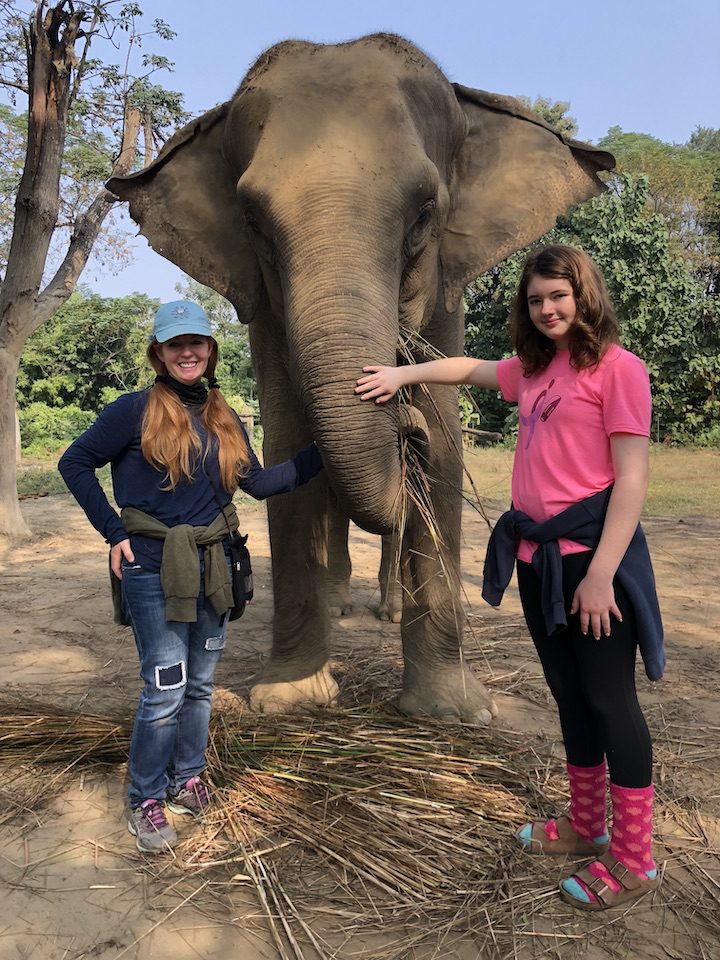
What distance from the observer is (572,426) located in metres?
2.21

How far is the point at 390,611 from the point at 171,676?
292 cm

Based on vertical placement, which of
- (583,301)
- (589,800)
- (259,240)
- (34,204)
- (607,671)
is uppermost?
(34,204)

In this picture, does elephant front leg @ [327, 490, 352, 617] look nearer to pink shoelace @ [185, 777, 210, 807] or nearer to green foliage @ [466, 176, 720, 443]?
pink shoelace @ [185, 777, 210, 807]

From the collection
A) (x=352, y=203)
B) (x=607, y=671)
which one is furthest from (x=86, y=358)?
(x=607, y=671)

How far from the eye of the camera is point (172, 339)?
8.52ft

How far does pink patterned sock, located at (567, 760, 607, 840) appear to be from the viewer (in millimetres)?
2475

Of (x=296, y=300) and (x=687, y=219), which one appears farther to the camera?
(x=687, y=219)

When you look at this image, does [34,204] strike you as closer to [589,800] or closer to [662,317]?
[589,800]

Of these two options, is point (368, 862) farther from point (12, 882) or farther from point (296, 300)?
point (296, 300)

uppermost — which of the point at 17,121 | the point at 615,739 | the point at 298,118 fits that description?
the point at 17,121

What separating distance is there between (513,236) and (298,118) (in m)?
1.19

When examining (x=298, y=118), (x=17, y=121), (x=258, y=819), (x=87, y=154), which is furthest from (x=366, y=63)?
(x=17, y=121)

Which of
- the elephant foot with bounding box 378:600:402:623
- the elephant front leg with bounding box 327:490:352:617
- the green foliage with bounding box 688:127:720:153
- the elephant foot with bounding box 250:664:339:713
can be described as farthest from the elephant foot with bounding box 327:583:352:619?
the green foliage with bounding box 688:127:720:153

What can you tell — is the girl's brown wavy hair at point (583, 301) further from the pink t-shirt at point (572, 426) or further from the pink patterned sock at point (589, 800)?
the pink patterned sock at point (589, 800)
